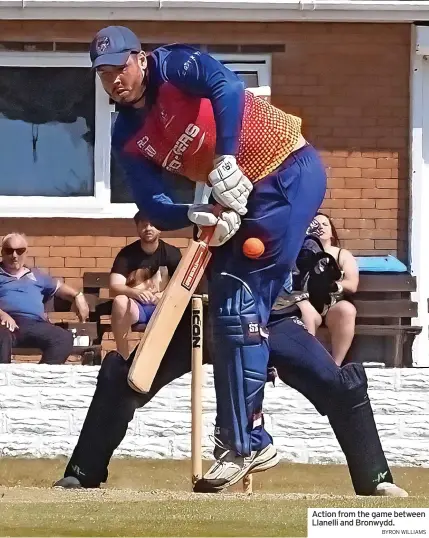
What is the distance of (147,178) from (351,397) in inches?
54.3

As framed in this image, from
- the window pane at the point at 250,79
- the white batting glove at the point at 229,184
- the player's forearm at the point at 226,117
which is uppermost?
the window pane at the point at 250,79

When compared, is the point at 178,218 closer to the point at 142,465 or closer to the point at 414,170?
the point at 142,465

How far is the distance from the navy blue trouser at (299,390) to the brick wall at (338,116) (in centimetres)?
391

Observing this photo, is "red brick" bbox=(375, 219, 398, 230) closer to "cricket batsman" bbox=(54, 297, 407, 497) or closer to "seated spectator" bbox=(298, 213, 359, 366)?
"seated spectator" bbox=(298, 213, 359, 366)

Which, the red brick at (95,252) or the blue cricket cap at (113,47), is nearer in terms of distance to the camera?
the blue cricket cap at (113,47)

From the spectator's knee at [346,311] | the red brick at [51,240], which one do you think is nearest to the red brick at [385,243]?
the spectator's knee at [346,311]

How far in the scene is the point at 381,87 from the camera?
10797mm

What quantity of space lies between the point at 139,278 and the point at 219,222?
3.58 meters

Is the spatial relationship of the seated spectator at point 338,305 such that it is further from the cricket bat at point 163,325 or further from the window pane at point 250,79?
the cricket bat at point 163,325

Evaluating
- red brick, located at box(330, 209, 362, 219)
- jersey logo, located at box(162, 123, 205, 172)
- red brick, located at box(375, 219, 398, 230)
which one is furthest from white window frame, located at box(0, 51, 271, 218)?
jersey logo, located at box(162, 123, 205, 172)

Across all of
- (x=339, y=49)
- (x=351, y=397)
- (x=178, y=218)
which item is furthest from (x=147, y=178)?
(x=339, y=49)

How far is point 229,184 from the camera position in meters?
6.29

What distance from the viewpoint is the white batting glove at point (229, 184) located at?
6270 mm

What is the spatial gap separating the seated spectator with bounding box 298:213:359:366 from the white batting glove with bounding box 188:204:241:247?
313 centimetres
